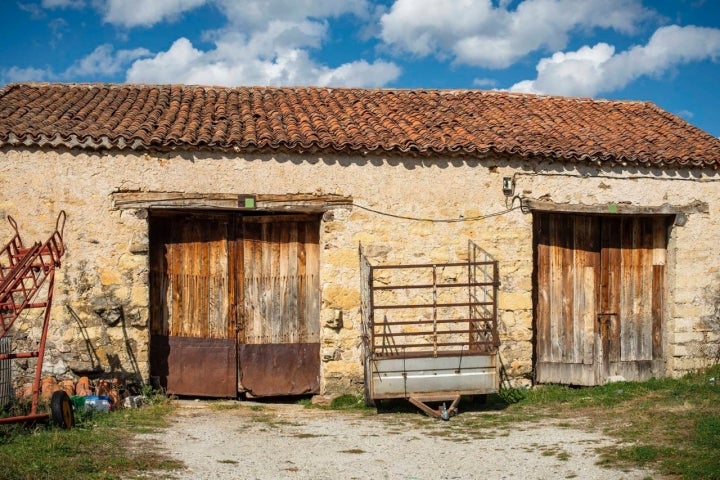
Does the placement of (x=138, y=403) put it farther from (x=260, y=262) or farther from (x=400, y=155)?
(x=400, y=155)

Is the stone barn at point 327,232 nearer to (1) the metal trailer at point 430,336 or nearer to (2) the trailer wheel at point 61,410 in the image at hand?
(1) the metal trailer at point 430,336

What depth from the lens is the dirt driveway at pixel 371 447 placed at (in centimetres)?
678

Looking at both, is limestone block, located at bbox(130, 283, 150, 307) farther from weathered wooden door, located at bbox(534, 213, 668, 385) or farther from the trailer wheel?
weathered wooden door, located at bbox(534, 213, 668, 385)

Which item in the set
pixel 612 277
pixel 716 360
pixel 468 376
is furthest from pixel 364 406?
pixel 716 360

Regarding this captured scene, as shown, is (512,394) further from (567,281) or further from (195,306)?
(195,306)

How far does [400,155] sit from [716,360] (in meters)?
5.63

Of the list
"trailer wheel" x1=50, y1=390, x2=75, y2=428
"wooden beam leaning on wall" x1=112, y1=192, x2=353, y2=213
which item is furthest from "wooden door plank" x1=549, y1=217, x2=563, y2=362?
"trailer wheel" x1=50, y1=390, x2=75, y2=428

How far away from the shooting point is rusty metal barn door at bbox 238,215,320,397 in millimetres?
10664

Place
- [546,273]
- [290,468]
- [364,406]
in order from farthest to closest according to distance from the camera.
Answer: [546,273] → [364,406] → [290,468]

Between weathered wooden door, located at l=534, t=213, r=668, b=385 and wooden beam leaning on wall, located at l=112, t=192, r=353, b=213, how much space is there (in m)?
3.17

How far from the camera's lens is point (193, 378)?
1059 centimetres

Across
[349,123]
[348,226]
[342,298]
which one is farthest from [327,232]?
[349,123]

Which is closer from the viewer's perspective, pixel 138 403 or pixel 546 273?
pixel 138 403

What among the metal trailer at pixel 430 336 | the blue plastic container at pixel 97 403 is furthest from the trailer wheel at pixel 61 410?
the metal trailer at pixel 430 336
